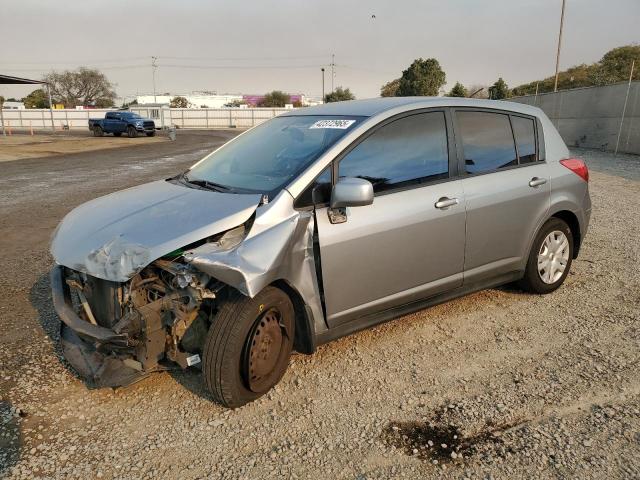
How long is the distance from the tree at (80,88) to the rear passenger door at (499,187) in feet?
305

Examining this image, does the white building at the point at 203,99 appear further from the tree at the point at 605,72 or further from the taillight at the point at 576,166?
the taillight at the point at 576,166

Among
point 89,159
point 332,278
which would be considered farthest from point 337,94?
point 332,278

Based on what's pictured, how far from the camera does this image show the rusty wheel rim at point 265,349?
2.94 meters

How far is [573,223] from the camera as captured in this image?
484 centimetres

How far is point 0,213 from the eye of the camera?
27.9 feet

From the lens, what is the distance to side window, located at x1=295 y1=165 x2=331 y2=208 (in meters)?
3.12

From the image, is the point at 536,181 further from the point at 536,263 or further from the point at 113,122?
the point at 113,122

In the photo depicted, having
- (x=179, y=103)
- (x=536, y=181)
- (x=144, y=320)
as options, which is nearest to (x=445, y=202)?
(x=536, y=181)

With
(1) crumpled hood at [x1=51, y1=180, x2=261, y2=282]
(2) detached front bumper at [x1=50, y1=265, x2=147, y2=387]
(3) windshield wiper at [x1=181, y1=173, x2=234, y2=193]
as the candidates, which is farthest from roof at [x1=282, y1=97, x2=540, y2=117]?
(2) detached front bumper at [x1=50, y1=265, x2=147, y2=387]

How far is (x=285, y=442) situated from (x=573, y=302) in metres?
3.15

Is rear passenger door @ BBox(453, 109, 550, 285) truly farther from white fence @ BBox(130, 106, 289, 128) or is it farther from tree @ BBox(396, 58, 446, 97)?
white fence @ BBox(130, 106, 289, 128)

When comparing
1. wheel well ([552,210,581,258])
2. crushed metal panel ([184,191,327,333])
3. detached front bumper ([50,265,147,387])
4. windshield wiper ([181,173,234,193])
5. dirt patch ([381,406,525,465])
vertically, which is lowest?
dirt patch ([381,406,525,465])

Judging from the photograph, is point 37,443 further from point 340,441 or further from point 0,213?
point 0,213

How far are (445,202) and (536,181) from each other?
Answer: 1183 mm
